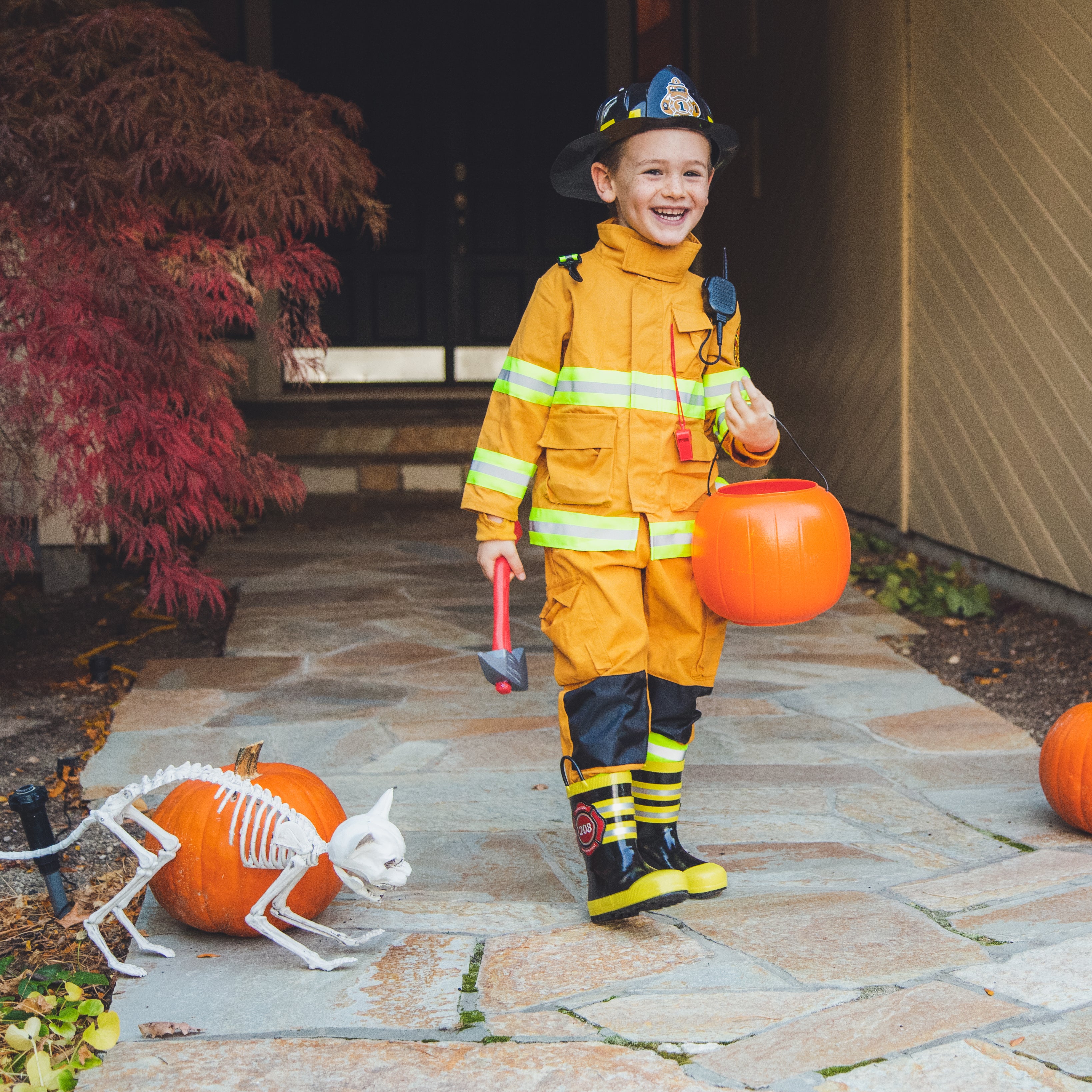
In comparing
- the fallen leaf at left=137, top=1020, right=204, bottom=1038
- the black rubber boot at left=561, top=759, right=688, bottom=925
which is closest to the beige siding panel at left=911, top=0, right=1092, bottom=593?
the black rubber boot at left=561, top=759, right=688, bottom=925

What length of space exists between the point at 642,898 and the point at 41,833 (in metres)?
1.14

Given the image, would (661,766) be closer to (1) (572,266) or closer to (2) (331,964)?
(2) (331,964)

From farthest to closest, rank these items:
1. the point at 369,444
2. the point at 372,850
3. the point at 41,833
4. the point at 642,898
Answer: the point at 369,444 < the point at 41,833 < the point at 642,898 < the point at 372,850

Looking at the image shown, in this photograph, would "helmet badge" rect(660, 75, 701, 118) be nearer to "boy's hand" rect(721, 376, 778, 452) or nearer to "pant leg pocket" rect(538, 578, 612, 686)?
"boy's hand" rect(721, 376, 778, 452)

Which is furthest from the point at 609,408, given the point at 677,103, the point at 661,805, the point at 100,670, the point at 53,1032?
the point at 100,670

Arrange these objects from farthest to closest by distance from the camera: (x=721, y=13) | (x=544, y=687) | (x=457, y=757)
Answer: (x=721, y=13) → (x=544, y=687) → (x=457, y=757)

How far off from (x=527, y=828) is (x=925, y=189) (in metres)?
3.90

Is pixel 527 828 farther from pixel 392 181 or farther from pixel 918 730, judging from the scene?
pixel 392 181

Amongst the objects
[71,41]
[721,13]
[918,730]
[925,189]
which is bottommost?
[918,730]

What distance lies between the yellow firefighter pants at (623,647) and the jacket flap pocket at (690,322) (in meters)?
0.38

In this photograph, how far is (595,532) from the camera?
91.7 inches

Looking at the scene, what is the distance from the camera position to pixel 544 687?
401 centimetres

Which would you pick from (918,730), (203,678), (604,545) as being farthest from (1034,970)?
(203,678)

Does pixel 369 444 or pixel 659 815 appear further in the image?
pixel 369 444
